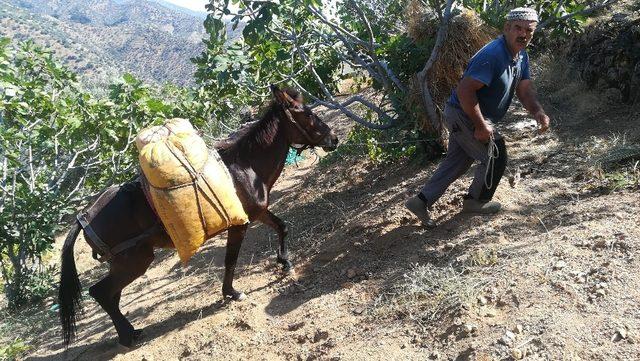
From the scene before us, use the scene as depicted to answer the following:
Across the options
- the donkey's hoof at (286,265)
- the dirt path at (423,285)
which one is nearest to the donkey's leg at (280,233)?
the donkey's hoof at (286,265)

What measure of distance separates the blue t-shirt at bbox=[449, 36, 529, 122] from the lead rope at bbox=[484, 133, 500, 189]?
23 cm

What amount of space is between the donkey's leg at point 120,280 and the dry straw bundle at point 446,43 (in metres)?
3.08

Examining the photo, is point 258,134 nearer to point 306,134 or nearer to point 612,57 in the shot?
point 306,134

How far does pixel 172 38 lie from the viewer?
66938 mm

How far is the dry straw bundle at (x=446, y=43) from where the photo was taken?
475 cm

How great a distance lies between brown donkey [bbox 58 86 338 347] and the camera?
379cm

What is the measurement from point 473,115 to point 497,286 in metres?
1.26

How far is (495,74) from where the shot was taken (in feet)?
11.7

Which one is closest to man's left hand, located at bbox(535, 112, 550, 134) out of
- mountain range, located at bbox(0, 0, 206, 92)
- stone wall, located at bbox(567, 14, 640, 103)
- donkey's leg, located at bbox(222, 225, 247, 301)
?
stone wall, located at bbox(567, 14, 640, 103)

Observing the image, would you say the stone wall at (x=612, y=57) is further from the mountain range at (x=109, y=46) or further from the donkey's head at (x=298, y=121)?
the mountain range at (x=109, y=46)

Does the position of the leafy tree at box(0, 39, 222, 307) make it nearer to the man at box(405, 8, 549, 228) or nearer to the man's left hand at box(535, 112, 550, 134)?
the man at box(405, 8, 549, 228)

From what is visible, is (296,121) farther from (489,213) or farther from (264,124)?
(489,213)

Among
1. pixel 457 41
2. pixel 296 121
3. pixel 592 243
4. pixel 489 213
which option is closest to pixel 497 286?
pixel 592 243

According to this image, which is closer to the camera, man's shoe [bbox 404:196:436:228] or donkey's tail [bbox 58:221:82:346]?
donkey's tail [bbox 58:221:82:346]
